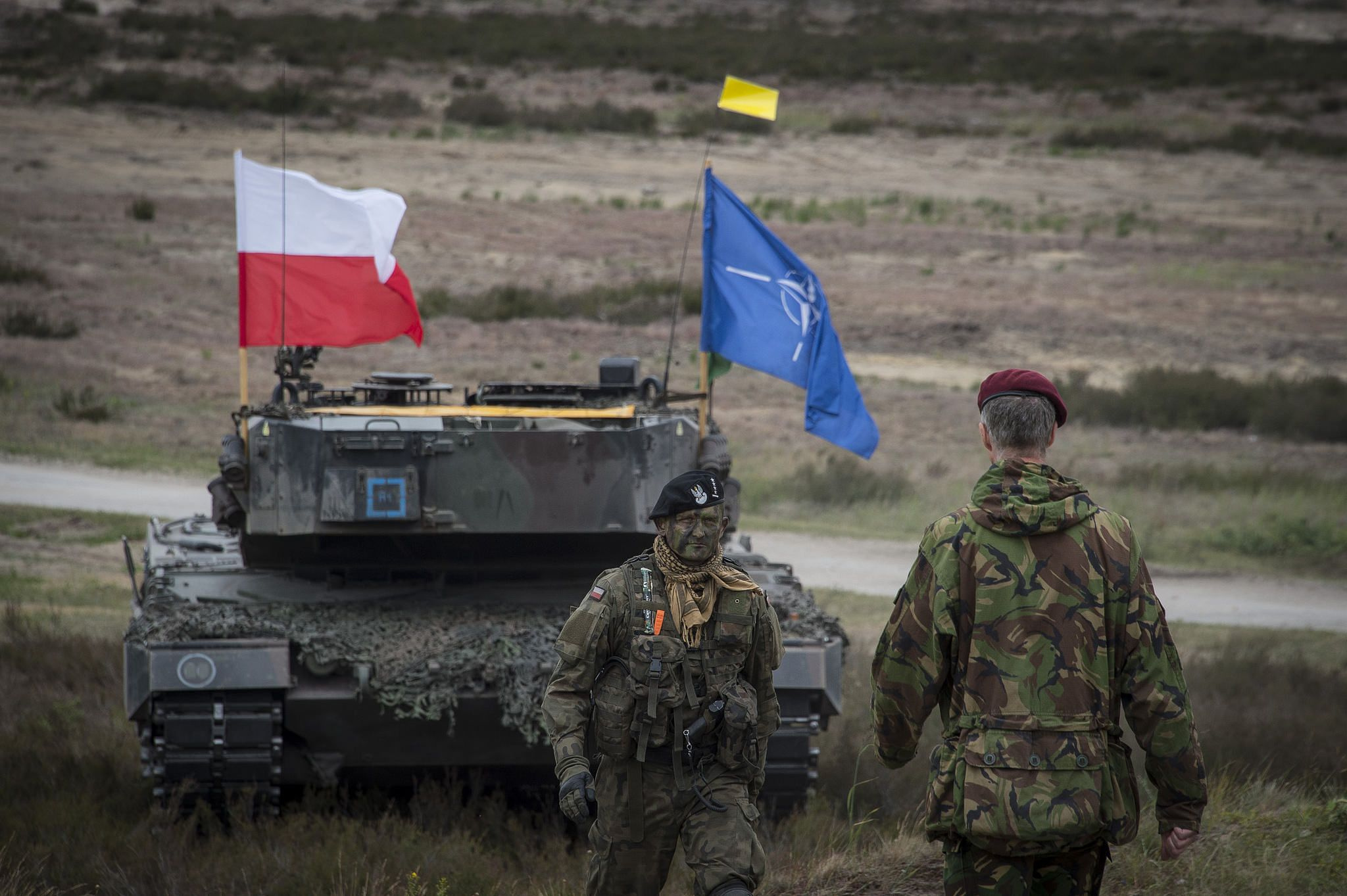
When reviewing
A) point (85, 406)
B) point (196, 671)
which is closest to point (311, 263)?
point (196, 671)

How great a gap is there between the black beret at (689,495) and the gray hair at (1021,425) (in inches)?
41.7

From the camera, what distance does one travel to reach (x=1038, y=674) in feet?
10.7

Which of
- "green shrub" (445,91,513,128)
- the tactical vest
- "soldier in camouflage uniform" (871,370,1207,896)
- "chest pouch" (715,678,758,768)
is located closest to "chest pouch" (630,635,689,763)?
the tactical vest

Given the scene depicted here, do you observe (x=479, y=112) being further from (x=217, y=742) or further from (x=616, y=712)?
(x=616, y=712)

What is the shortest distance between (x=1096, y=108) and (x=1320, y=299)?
15071 mm

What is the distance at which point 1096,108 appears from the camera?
4000 cm

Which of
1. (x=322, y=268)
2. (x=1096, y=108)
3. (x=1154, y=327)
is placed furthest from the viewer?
(x=1096, y=108)

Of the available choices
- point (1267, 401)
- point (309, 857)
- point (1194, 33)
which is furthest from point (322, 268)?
point (1194, 33)

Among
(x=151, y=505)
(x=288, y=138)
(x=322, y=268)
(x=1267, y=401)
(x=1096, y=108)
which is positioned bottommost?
(x=151, y=505)

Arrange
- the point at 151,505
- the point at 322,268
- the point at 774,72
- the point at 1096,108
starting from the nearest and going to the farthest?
the point at 322,268 → the point at 151,505 → the point at 1096,108 → the point at 774,72

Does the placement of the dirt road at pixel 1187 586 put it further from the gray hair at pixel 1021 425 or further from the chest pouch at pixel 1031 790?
the chest pouch at pixel 1031 790

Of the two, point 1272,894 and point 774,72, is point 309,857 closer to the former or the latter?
point 1272,894

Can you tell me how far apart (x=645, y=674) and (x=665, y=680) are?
0.06 metres

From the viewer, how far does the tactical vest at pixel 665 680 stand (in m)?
4.21
